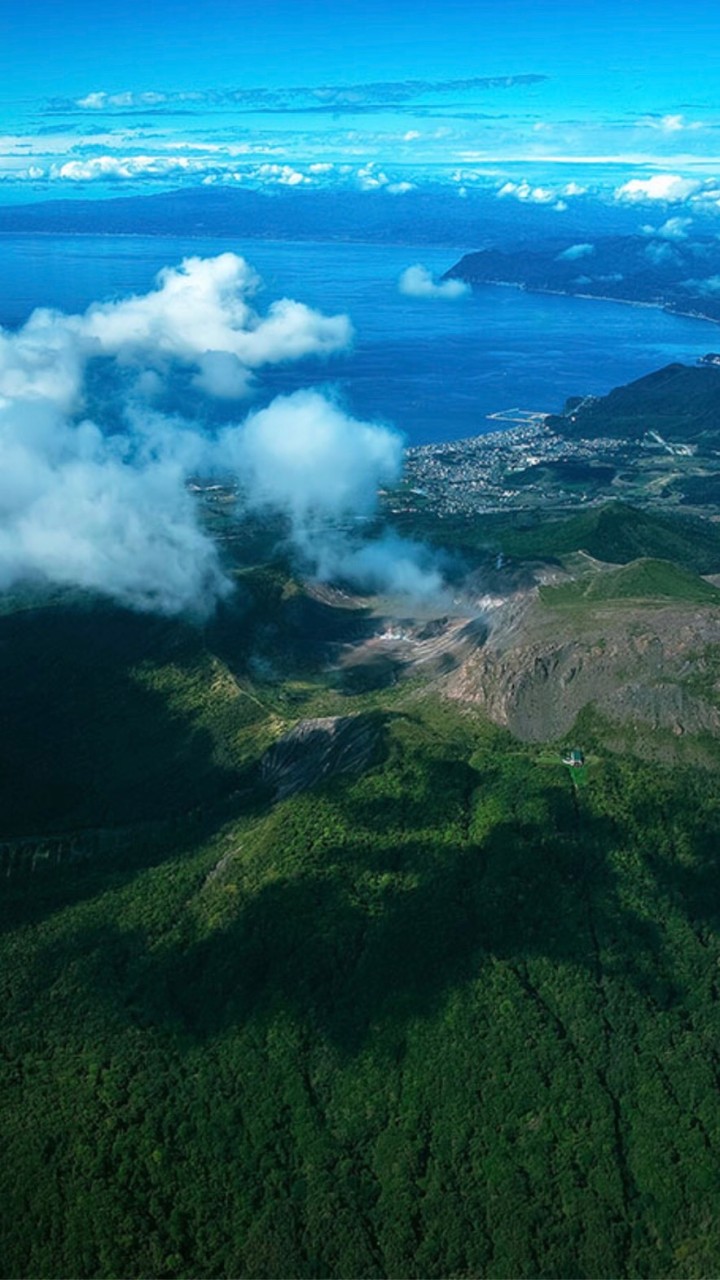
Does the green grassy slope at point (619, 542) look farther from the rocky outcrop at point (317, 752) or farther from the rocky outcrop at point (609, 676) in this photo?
the rocky outcrop at point (317, 752)

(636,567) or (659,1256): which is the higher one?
(636,567)

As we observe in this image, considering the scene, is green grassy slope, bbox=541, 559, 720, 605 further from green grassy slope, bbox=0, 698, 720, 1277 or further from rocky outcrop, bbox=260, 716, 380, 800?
green grassy slope, bbox=0, 698, 720, 1277

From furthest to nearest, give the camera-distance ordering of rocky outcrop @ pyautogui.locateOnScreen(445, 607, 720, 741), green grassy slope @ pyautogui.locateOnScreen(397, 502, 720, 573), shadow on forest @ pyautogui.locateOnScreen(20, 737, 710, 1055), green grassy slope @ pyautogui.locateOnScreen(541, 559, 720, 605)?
green grassy slope @ pyautogui.locateOnScreen(397, 502, 720, 573) < green grassy slope @ pyautogui.locateOnScreen(541, 559, 720, 605) < rocky outcrop @ pyautogui.locateOnScreen(445, 607, 720, 741) < shadow on forest @ pyautogui.locateOnScreen(20, 737, 710, 1055)

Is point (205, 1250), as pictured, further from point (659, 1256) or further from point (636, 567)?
point (636, 567)

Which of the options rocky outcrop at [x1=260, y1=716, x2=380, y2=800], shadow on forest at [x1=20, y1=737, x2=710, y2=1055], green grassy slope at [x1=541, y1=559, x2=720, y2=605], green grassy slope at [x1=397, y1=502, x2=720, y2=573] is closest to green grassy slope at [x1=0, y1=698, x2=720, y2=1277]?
shadow on forest at [x1=20, y1=737, x2=710, y2=1055]

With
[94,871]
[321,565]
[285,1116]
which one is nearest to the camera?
[285,1116]

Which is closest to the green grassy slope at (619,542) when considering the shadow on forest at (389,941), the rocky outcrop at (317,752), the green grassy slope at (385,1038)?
the rocky outcrop at (317,752)

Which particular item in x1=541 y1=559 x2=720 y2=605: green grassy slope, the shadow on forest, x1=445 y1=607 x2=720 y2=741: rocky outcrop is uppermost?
x1=445 y1=607 x2=720 y2=741: rocky outcrop

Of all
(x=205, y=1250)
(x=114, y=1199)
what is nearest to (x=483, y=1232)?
(x=205, y=1250)
